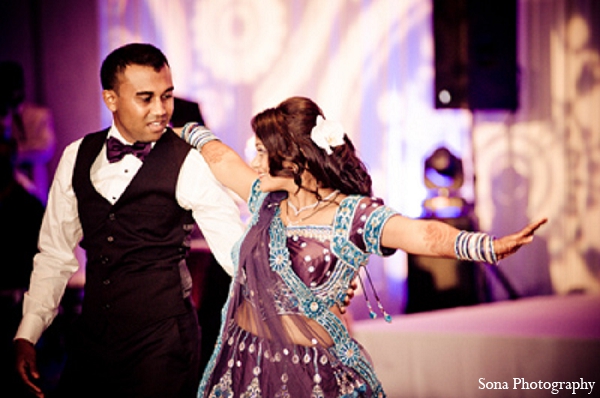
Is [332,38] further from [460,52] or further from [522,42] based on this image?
[522,42]

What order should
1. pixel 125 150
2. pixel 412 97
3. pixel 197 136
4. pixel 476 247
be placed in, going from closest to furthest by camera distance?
pixel 476 247
pixel 125 150
pixel 197 136
pixel 412 97

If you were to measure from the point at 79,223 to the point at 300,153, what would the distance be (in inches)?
29.6

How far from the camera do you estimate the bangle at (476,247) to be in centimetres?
144

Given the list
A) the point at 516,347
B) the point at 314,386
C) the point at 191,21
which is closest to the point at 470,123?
the point at 191,21

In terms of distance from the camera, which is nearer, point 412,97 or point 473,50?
point 473,50

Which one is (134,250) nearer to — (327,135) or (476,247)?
(327,135)

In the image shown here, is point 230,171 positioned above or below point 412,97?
below

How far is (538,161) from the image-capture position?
5816mm

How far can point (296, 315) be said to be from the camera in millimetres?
1771

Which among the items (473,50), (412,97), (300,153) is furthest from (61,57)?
(300,153)

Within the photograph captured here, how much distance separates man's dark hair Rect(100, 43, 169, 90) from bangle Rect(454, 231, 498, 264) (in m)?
1.00

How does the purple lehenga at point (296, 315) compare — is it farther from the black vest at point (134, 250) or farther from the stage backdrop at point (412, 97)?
the stage backdrop at point (412, 97)

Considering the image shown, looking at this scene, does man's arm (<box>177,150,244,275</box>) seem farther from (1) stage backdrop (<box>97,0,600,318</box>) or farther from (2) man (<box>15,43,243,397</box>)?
(1) stage backdrop (<box>97,0,600,318</box>)

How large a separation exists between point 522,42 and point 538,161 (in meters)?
1.13
